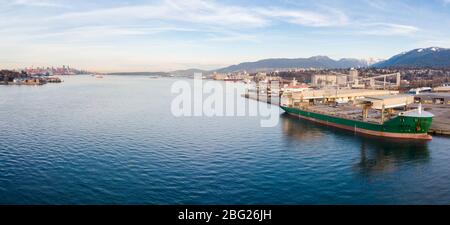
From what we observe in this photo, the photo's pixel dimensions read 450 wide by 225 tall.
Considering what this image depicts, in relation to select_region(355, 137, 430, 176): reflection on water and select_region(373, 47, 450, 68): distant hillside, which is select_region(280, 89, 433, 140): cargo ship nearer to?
select_region(355, 137, 430, 176): reflection on water

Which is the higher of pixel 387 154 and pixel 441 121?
pixel 441 121

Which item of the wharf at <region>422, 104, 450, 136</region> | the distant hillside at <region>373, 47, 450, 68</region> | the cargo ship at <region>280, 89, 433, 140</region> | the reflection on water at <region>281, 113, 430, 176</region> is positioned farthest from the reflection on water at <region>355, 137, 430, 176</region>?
the distant hillside at <region>373, 47, 450, 68</region>

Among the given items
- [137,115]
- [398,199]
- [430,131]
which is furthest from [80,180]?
[430,131]

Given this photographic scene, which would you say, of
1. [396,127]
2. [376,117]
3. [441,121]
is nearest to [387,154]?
[396,127]

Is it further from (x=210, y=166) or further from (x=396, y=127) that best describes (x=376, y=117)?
(x=210, y=166)

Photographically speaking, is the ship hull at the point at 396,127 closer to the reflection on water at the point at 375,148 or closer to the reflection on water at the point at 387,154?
the reflection on water at the point at 375,148

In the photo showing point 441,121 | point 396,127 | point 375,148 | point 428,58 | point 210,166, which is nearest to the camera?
point 210,166
